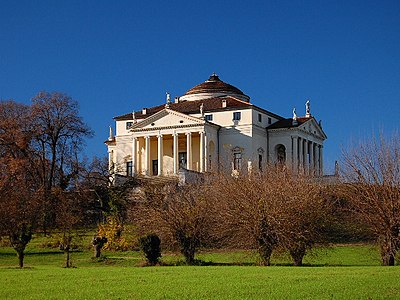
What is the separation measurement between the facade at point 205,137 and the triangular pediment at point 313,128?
17 cm

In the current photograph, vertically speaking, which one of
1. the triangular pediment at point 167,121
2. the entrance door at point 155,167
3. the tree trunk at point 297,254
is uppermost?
the triangular pediment at point 167,121

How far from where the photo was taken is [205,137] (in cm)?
7631

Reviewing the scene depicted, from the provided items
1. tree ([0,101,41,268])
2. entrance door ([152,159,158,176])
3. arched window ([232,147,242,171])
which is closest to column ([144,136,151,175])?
entrance door ([152,159,158,176])

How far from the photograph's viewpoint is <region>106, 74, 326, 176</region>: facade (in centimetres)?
7719

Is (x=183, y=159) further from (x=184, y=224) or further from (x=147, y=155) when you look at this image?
(x=184, y=224)

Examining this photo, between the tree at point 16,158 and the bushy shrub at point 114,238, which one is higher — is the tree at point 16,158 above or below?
above

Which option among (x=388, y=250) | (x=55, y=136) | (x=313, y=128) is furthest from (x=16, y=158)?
(x=388, y=250)

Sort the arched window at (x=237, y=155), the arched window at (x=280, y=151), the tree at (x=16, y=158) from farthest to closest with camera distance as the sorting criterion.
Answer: the arched window at (x=280, y=151), the arched window at (x=237, y=155), the tree at (x=16, y=158)

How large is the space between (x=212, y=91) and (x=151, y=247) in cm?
5093

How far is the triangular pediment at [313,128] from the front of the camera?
8315cm

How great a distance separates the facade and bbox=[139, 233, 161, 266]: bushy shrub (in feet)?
117

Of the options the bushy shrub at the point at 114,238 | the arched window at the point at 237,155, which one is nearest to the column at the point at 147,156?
the arched window at the point at 237,155

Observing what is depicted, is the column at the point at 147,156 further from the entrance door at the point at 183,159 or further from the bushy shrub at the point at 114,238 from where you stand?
the bushy shrub at the point at 114,238

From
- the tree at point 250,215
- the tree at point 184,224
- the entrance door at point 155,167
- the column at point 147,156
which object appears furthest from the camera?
the entrance door at point 155,167
